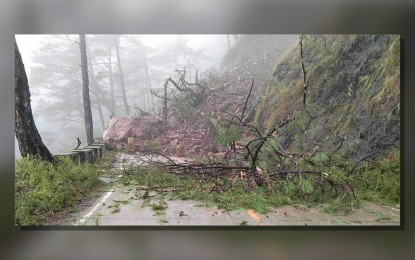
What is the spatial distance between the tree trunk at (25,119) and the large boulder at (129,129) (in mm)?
648

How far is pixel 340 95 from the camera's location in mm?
4301

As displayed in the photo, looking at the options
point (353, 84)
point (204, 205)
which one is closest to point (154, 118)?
point (204, 205)

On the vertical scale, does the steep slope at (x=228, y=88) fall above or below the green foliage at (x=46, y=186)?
above

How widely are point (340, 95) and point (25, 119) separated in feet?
10.8

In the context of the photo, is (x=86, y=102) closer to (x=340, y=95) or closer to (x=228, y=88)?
(x=228, y=88)

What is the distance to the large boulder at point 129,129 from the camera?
169 inches

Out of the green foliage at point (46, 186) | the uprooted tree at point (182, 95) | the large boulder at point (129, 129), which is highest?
the uprooted tree at point (182, 95)

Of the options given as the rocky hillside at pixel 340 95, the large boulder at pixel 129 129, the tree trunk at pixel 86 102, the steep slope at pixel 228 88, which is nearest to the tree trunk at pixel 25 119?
the tree trunk at pixel 86 102

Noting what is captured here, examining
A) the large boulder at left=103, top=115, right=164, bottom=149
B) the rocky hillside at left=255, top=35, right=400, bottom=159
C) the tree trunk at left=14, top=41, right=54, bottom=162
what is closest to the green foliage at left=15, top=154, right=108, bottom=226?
the tree trunk at left=14, top=41, right=54, bottom=162

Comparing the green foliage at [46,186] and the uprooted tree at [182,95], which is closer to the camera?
the green foliage at [46,186]

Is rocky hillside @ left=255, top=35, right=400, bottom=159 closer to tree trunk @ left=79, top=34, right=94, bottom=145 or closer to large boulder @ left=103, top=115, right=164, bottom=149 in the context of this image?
large boulder @ left=103, top=115, right=164, bottom=149

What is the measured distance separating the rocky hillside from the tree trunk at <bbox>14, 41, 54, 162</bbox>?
7.44 feet

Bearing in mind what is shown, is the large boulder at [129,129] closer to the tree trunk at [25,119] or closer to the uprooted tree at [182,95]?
the uprooted tree at [182,95]
